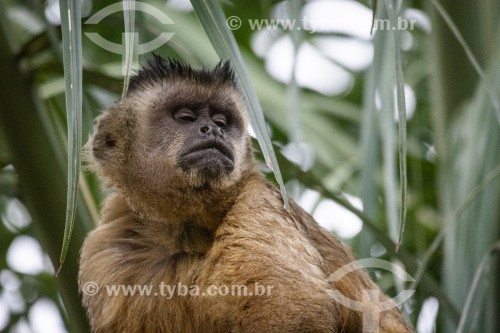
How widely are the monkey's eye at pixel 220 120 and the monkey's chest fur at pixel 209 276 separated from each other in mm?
612

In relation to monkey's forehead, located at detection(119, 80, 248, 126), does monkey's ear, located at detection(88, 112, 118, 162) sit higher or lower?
lower

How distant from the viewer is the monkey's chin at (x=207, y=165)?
12.5 feet

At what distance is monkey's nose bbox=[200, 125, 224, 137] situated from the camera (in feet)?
12.9

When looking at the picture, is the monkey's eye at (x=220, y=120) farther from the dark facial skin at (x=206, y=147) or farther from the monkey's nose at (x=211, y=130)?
the monkey's nose at (x=211, y=130)

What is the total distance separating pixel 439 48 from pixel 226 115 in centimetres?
119

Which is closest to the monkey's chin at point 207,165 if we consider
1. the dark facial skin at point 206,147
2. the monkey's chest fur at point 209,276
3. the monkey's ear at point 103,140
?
the dark facial skin at point 206,147

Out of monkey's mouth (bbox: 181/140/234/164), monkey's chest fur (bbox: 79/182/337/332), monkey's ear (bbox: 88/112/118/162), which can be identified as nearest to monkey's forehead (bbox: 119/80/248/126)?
monkey's ear (bbox: 88/112/118/162)

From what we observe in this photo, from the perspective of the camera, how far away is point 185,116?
4.20 meters

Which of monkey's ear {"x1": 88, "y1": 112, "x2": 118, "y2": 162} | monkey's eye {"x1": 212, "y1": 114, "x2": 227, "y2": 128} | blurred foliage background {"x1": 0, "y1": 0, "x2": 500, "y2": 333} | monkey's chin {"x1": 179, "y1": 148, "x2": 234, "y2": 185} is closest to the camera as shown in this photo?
blurred foliage background {"x1": 0, "y1": 0, "x2": 500, "y2": 333}

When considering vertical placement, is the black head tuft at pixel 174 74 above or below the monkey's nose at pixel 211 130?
above

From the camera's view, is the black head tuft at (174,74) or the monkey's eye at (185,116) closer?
the monkey's eye at (185,116)

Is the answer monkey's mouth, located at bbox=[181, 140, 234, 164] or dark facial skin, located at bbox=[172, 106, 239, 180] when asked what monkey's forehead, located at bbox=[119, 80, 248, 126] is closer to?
dark facial skin, located at bbox=[172, 106, 239, 180]

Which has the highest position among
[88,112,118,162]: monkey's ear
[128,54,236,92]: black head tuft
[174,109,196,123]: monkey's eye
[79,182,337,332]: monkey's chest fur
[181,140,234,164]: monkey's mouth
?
[128,54,236,92]: black head tuft

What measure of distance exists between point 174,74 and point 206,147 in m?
0.72
